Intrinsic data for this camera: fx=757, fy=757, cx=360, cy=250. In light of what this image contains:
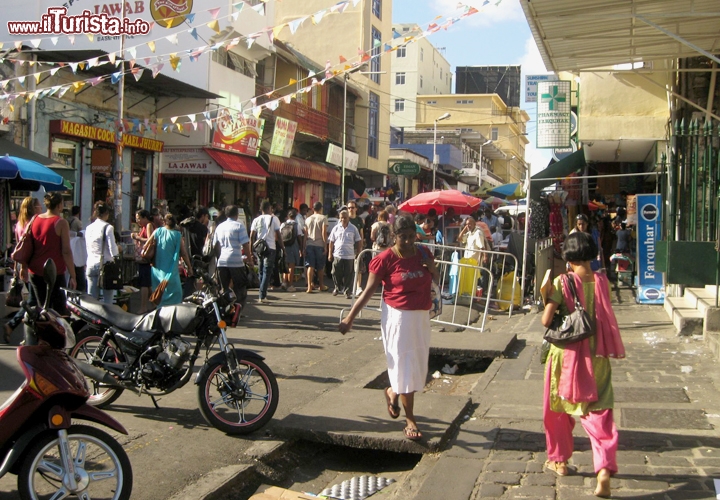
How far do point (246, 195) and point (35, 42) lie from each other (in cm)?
1491

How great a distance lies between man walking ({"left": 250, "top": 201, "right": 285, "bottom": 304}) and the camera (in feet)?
44.6

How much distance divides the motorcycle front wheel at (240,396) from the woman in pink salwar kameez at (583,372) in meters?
2.11

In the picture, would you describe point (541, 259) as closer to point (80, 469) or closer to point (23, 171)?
point (23, 171)

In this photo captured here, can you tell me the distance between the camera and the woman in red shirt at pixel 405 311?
5.40m

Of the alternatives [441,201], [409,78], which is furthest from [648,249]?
[409,78]

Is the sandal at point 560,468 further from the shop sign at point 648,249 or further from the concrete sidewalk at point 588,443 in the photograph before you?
the shop sign at point 648,249

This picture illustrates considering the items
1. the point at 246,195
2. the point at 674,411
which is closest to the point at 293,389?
the point at 674,411

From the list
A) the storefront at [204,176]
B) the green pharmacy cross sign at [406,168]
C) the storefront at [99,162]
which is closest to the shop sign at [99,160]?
the storefront at [99,162]

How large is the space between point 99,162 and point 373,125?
847 inches

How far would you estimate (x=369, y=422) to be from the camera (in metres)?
5.83

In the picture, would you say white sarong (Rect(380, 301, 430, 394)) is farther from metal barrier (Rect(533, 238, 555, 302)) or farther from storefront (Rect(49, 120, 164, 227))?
storefront (Rect(49, 120, 164, 227))

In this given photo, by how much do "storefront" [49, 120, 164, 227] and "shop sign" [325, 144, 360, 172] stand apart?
10760mm

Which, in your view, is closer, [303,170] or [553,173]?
[553,173]

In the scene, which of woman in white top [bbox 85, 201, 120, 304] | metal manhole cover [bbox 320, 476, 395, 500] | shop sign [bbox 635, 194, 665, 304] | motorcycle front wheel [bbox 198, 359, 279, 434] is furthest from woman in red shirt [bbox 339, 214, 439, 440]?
shop sign [bbox 635, 194, 665, 304]
